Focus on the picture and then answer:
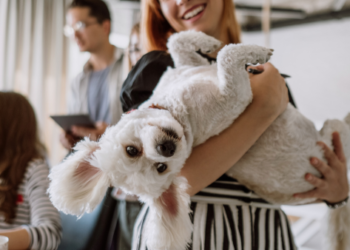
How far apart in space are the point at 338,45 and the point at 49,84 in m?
3.11

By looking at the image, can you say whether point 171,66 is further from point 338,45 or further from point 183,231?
point 338,45

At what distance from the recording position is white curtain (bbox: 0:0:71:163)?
8.59 ft

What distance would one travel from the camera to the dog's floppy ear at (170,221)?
1.63ft

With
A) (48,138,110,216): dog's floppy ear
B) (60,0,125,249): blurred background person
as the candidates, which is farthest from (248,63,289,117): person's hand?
(60,0,125,249): blurred background person

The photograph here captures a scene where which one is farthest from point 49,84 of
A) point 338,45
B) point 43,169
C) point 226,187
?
point 338,45

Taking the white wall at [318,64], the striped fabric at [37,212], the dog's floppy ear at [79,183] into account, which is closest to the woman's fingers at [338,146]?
the dog's floppy ear at [79,183]

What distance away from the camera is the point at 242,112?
0.65 m

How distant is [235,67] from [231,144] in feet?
0.56

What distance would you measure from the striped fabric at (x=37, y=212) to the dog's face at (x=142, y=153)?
632mm

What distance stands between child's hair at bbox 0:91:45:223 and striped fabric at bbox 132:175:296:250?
731 millimetres

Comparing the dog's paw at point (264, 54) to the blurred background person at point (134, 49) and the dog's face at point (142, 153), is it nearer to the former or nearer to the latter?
the dog's face at point (142, 153)

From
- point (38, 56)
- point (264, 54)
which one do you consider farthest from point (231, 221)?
point (38, 56)

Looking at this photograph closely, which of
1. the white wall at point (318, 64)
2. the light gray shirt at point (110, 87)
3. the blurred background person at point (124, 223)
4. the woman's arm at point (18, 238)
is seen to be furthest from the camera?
the white wall at point (318, 64)

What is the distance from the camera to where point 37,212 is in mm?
1061
